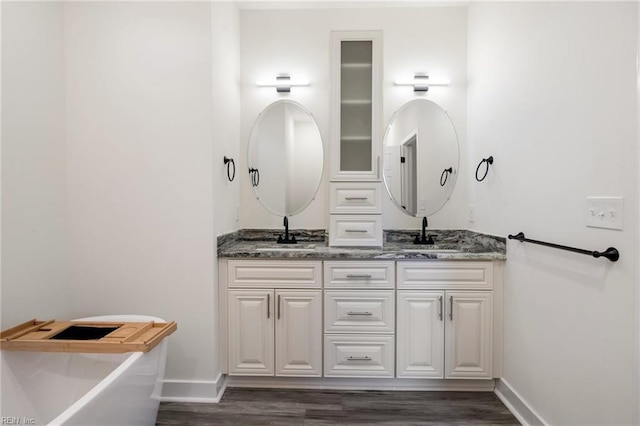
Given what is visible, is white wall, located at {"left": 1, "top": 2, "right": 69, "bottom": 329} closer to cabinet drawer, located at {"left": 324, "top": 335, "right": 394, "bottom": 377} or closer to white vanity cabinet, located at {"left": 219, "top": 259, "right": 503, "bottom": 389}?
white vanity cabinet, located at {"left": 219, "top": 259, "right": 503, "bottom": 389}

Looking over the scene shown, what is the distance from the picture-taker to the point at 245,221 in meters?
2.65

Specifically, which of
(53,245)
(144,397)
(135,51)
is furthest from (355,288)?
(135,51)

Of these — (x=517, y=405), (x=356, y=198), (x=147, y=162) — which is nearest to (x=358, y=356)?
(x=517, y=405)

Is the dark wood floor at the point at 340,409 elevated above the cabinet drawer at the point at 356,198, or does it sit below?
below

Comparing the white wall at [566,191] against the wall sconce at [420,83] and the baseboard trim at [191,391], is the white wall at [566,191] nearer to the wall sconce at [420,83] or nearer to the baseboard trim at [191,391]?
the wall sconce at [420,83]

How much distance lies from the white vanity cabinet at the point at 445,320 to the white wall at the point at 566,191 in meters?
0.14

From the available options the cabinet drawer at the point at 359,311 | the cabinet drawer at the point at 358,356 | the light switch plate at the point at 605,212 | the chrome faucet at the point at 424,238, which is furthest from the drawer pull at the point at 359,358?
the light switch plate at the point at 605,212

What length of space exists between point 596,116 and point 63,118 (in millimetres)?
2870

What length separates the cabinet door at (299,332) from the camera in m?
2.09

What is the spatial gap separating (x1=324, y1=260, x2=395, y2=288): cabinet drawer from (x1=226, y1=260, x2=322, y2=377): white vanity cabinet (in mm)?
87

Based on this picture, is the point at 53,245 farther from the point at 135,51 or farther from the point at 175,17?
the point at 175,17

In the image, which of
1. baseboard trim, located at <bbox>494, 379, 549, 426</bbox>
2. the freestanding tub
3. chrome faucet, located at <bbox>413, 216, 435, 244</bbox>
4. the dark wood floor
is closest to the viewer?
the freestanding tub

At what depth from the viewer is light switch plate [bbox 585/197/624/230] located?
3.93 feet

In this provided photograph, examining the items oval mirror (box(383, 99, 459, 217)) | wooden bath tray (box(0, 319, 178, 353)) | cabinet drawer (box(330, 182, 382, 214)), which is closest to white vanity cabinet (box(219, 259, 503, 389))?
cabinet drawer (box(330, 182, 382, 214))
